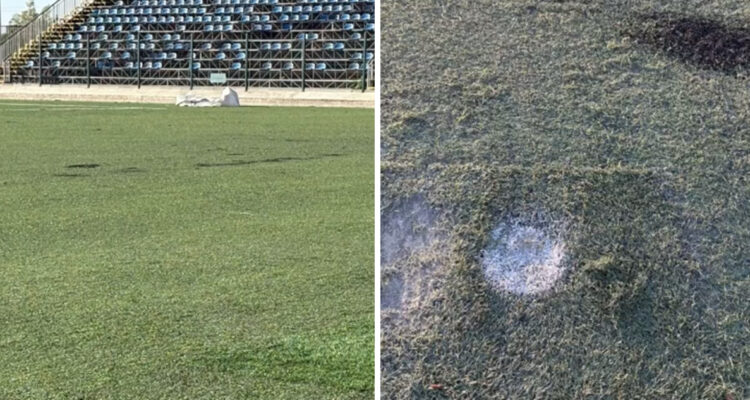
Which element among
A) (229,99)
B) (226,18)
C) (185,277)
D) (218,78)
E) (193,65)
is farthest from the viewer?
(226,18)

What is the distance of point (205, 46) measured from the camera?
21.7m

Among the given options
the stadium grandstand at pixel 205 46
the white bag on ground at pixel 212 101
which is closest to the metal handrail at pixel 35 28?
the stadium grandstand at pixel 205 46

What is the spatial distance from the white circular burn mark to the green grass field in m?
0.55

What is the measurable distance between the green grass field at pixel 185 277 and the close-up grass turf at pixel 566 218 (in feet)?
1.70

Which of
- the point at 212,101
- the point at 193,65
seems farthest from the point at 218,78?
the point at 212,101

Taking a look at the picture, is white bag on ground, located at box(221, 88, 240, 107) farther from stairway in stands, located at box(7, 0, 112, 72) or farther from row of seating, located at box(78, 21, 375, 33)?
stairway in stands, located at box(7, 0, 112, 72)

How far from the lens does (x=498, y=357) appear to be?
173cm

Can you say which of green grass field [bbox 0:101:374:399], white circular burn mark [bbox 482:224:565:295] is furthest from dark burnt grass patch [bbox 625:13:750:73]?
green grass field [bbox 0:101:374:399]

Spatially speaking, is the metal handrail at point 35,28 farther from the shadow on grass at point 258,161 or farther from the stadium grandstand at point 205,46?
the shadow on grass at point 258,161

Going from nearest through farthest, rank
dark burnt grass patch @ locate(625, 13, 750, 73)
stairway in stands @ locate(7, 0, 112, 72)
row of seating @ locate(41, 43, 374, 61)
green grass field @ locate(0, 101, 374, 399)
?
dark burnt grass patch @ locate(625, 13, 750, 73)
green grass field @ locate(0, 101, 374, 399)
row of seating @ locate(41, 43, 374, 61)
stairway in stands @ locate(7, 0, 112, 72)

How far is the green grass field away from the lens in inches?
90.1

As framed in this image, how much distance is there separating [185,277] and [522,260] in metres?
1.74

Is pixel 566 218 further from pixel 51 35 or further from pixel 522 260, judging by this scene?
pixel 51 35

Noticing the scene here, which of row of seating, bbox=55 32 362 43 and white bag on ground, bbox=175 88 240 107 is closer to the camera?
white bag on ground, bbox=175 88 240 107
